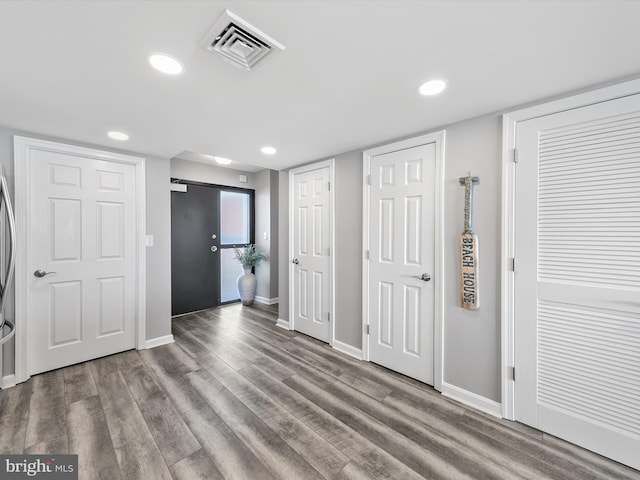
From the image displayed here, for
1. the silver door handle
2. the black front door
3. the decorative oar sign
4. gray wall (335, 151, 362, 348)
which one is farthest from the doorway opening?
the decorative oar sign

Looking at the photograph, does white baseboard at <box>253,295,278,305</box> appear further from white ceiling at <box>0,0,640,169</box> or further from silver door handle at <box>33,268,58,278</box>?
white ceiling at <box>0,0,640,169</box>

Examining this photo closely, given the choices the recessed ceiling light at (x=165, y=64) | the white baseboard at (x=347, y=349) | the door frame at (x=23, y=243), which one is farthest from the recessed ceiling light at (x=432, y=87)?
the door frame at (x=23, y=243)

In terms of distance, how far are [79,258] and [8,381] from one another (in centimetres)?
115

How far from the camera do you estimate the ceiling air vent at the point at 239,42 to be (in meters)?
1.14

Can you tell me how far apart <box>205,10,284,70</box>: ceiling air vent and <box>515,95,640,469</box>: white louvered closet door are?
70.7 inches

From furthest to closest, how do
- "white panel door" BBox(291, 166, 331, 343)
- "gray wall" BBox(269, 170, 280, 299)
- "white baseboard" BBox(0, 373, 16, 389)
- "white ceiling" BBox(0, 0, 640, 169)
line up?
"gray wall" BBox(269, 170, 280, 299) < "white panel door" BBox(291, 166, 331, 343) < "white baseboard" BBox(0, 373, 16, 389) < "white ceiling" BBox(0, 0, 640, 169)

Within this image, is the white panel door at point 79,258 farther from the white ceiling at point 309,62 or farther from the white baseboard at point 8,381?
the white ceiling at point 309,62

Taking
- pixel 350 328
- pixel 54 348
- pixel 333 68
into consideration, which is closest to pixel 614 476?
pixel 350 328

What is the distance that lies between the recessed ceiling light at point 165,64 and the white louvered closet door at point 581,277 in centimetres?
225

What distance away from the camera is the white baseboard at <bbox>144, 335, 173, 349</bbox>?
3.12m

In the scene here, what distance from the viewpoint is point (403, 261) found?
98.3 inches

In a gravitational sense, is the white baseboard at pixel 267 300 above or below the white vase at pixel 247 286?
below

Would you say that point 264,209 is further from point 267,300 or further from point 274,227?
point 267,300

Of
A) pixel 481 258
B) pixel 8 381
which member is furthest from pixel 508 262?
pixel 8 381
